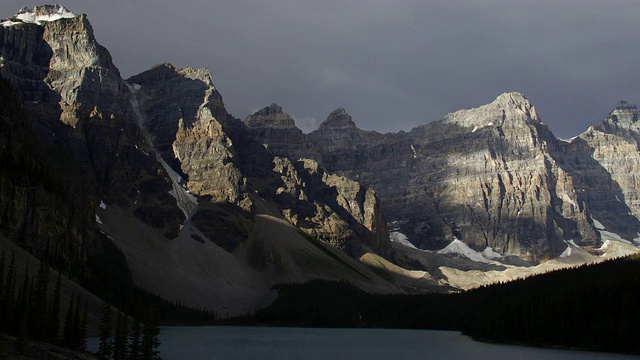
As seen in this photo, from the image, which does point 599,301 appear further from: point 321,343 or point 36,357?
point 36,357

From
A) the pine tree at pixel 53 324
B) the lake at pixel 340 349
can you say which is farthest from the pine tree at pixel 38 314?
the lake at pixel 340 349

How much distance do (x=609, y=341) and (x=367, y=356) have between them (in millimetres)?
44199

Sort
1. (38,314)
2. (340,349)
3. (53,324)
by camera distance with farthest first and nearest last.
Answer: (340,349) → (53,324) → (38,314)

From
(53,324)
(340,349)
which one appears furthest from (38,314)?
(340,349)

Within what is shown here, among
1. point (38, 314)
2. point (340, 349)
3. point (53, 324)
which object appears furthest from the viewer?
point (340, 349)

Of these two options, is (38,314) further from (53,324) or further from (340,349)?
(340,349)

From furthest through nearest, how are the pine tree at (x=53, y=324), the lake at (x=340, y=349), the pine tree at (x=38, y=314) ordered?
the lake at (x=340, y=349) → the pine tree at (x=53, y=324) → the pine tree at (x=38, y=314)

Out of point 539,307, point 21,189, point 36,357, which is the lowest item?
point 36,357

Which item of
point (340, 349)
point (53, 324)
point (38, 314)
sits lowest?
point (340, 349)

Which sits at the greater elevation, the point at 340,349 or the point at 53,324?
the point at 53,324

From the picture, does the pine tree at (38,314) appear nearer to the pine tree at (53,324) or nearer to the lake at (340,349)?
the pine tree at (53,324)

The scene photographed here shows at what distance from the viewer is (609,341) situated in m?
147

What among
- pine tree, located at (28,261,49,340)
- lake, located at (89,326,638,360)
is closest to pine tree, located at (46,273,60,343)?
pine tree, located at (28,261,49,340)

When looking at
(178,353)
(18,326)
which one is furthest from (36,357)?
(178,353)
